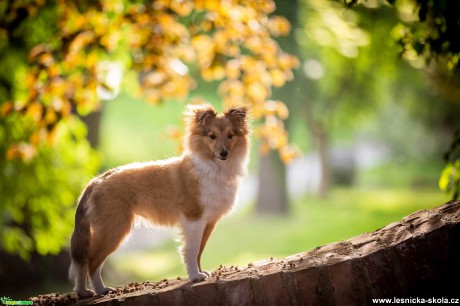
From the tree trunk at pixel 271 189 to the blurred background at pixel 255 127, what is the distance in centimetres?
4

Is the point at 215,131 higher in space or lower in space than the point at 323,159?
lower

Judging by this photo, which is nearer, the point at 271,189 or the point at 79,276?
the point at 79,276

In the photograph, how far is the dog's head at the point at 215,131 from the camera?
14.9 ft

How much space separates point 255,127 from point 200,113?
1.43 meters

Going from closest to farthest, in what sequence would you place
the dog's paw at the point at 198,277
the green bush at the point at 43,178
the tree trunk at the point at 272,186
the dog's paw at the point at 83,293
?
the dog's paw at the point at 198,277 → the dog's paw at the point at 83,293 → the green bush at the point at 43,178 → the tree trunk at the point at 272,186

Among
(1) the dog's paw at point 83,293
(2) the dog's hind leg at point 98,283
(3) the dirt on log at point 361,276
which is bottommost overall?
(3) the dirt on log at point 361,276

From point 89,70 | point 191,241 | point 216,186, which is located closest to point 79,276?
point 191,241

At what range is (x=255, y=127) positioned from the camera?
5.98m

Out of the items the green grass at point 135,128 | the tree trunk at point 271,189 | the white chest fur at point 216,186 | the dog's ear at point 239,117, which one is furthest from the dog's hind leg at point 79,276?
the green grass at point 135,128

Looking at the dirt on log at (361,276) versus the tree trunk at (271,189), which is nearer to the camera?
the dirt on log at (361,276)

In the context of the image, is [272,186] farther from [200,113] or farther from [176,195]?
[176,195]

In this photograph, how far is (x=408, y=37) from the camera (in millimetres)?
4469

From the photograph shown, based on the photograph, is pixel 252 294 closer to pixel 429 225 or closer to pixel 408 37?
pixel 429 225

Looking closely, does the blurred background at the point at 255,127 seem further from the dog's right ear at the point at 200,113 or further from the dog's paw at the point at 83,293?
the dog's right ear at the point at 200,113
